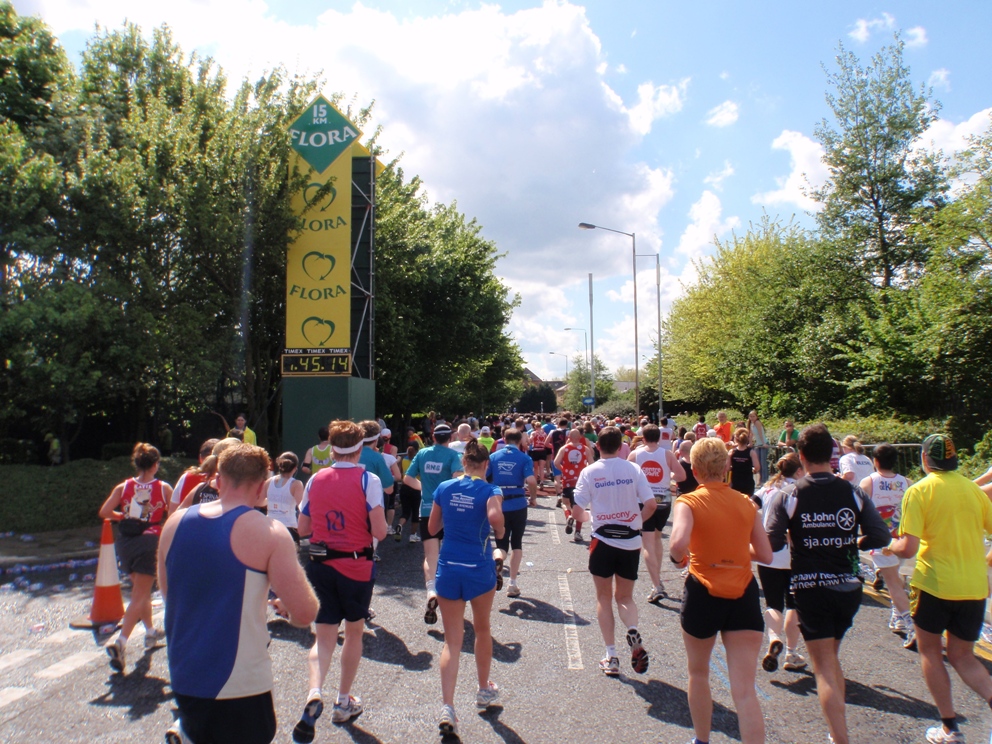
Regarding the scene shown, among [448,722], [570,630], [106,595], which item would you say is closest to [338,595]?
[448,722]

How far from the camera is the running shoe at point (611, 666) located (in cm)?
525

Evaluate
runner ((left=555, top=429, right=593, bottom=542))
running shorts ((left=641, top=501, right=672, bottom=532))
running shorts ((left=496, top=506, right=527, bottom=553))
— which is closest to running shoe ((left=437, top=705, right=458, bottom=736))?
running shorts ((left=496, top=506, right=527, bottom=553))

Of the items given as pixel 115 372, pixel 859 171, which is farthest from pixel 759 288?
pixel 115 372

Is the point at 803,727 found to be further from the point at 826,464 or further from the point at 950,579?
the point at 826,464

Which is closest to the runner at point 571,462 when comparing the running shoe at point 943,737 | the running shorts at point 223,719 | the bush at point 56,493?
the running shoe at point 943,737

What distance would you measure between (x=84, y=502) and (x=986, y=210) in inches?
800

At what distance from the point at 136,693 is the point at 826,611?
4587 millimetres

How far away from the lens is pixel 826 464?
4.18m

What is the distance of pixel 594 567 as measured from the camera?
5.49 metres

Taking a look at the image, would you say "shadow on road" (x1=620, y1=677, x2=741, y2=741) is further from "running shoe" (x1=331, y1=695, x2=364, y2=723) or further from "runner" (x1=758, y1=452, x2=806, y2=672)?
"running shoe" (x1=331, y1=695, x2=364, y2=723)

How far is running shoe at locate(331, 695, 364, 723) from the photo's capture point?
4.46 meters

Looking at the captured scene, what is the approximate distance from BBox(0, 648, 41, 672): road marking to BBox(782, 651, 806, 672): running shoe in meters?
6.04

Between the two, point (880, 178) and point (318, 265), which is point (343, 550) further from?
point (880, 178)

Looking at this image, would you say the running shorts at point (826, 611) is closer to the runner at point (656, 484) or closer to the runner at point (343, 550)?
the runner at point (343, 550)
